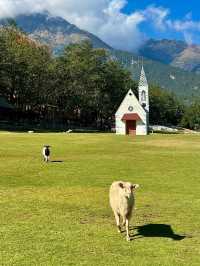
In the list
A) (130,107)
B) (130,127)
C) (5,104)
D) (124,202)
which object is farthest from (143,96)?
(124,202)

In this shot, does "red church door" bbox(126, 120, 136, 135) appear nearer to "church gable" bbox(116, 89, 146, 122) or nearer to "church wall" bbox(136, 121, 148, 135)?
"church wall" bbox(136, 121, 148, 135)

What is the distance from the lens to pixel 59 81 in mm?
118000

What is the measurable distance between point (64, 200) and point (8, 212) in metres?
3.69

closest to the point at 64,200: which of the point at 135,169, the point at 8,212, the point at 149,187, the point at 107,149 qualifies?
the point at 8,212

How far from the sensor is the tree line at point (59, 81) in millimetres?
109125

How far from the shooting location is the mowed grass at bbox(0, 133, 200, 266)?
15406mm

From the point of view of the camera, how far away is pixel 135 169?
3600cm

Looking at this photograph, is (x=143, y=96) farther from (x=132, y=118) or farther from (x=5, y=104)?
(x=5, y=104)

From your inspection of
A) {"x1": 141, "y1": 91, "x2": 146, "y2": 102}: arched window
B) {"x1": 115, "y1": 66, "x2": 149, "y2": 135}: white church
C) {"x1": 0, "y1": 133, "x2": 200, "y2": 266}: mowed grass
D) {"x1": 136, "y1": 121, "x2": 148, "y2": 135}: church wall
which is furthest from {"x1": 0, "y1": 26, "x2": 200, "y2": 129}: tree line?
{"x1": 0, "y1": 133, "x2": 200, "y2": 266}: mowed grass

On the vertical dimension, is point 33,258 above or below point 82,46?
below

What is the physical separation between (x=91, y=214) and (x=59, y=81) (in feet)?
323

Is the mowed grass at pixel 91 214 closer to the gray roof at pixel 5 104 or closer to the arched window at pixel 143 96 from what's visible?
the gray roof at pixel 5 104

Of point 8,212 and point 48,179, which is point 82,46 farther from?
point 8,212

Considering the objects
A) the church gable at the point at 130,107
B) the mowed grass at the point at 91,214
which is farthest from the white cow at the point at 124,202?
the church gable at the point at 130,107
